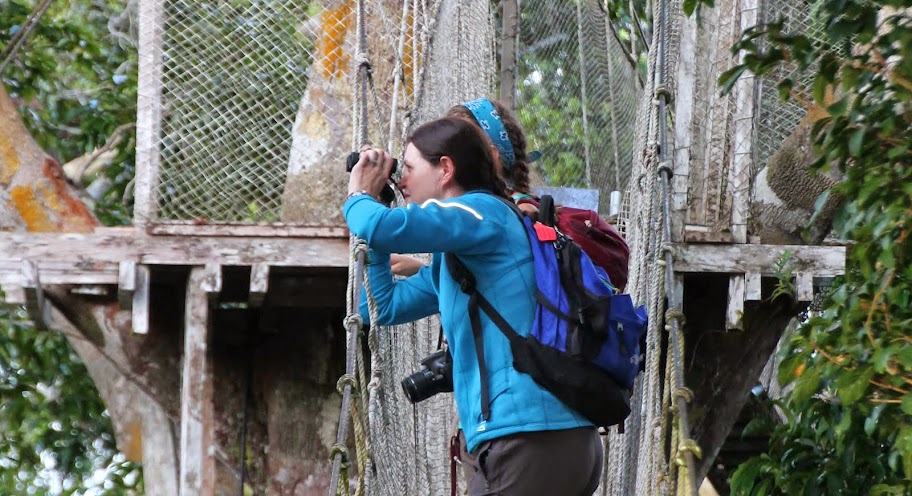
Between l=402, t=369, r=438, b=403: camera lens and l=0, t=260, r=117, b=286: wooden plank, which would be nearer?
l=402, t=369, r=438, b=403: camera lens

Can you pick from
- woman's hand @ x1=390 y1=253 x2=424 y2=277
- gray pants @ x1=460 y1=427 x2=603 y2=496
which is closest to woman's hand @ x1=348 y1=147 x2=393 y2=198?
woman's hand @ x1=390 y1=253 x2=424 y2=277

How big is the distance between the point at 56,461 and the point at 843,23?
6007mm

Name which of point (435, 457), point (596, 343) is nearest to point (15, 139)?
point (435, 457)

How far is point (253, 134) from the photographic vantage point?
5.05m

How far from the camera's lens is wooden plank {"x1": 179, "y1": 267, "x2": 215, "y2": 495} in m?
5.11

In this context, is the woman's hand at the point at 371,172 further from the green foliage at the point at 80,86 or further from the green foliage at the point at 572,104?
the green foliage at the point at 80,86

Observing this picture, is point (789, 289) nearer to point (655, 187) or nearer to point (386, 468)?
point (655, 187)

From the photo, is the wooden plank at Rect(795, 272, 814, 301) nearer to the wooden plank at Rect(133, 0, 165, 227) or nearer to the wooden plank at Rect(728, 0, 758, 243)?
the wooden plank at Rect(728, 0, 758, 243)

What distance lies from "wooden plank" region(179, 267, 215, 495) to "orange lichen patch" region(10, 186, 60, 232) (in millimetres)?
878

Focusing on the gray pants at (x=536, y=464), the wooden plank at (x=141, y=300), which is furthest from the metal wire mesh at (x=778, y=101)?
the gray pants at (x=536, y=464)

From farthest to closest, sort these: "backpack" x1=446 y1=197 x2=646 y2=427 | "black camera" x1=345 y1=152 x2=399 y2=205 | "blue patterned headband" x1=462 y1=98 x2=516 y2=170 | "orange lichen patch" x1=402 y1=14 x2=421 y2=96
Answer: "orange lichen patch" x1=402 y1=14 x2=421 y2=96 → "blue patterned headband" x1=462 y1=98 x2=516 y2=170 → "black camera" x1=345 y1=152 x2=399 y2=205 → "backpack" x1=446 y1=197 x2=646 y2=427

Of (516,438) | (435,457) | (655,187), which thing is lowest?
(435,457)

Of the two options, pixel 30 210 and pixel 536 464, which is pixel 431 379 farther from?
pixel 30 210

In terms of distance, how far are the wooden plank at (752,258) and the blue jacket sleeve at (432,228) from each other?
8.78ft
